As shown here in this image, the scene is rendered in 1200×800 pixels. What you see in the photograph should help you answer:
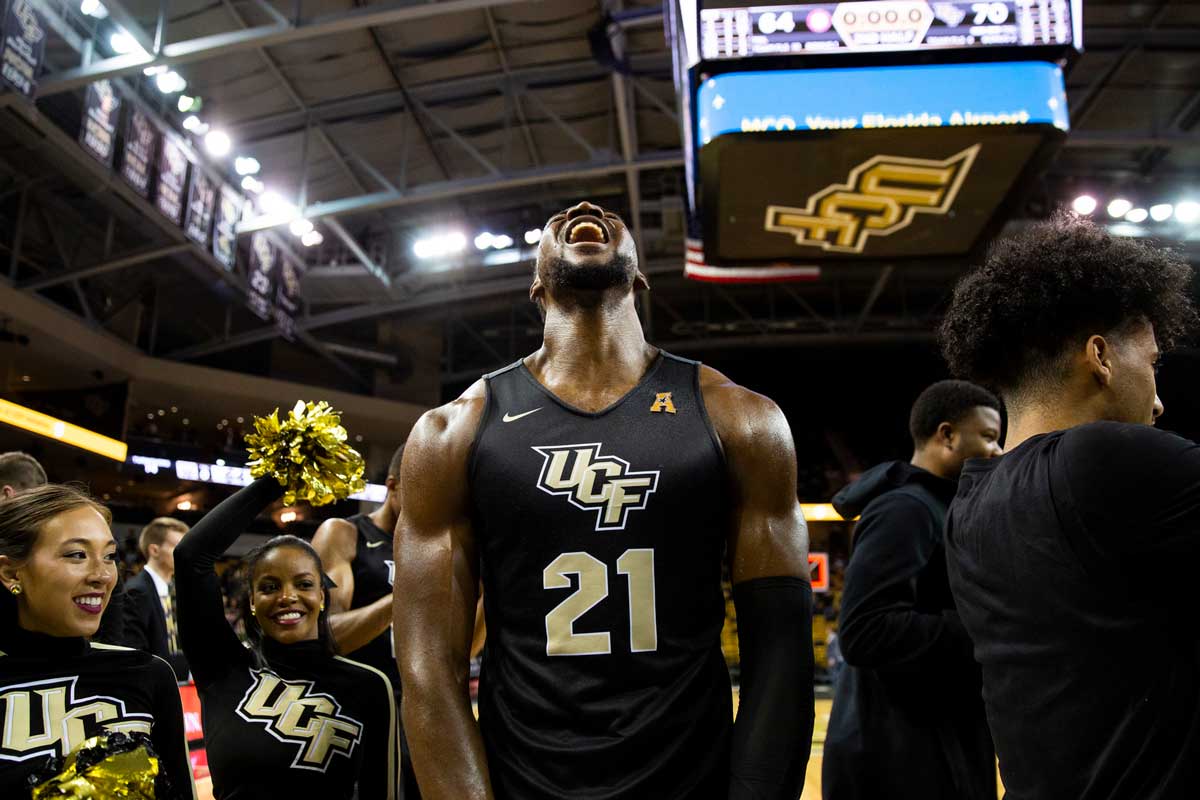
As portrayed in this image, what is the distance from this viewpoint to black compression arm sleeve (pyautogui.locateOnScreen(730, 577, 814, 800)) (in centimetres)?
164

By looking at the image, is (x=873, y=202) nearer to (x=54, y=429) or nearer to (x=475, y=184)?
(x=475, y=184)

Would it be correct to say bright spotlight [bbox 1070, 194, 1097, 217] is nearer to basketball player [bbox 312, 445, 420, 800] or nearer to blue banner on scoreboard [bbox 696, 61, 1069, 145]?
blue banner on scoreboard [bbox 696, 61, 1069, 145]

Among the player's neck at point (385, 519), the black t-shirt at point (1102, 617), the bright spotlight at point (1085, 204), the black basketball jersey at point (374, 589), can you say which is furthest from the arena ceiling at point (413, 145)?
the black t-shirt at point (1102, 617)

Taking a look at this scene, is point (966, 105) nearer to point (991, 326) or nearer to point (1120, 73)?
point (991, 326)

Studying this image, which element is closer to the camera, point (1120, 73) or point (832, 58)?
point (832, 58)

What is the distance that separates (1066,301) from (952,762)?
133 cm

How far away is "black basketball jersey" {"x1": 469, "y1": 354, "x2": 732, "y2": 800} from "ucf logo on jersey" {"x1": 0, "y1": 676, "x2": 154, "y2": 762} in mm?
885

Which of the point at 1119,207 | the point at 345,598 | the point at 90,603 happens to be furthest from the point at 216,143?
the point at 1119,207

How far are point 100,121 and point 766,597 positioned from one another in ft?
29.7

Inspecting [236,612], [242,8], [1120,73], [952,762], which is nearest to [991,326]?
[952,762]

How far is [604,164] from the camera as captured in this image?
1159 cm

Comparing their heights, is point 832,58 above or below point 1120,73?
below

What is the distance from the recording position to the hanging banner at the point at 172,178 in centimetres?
989

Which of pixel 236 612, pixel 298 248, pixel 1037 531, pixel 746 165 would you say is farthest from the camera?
pixel 298 248
